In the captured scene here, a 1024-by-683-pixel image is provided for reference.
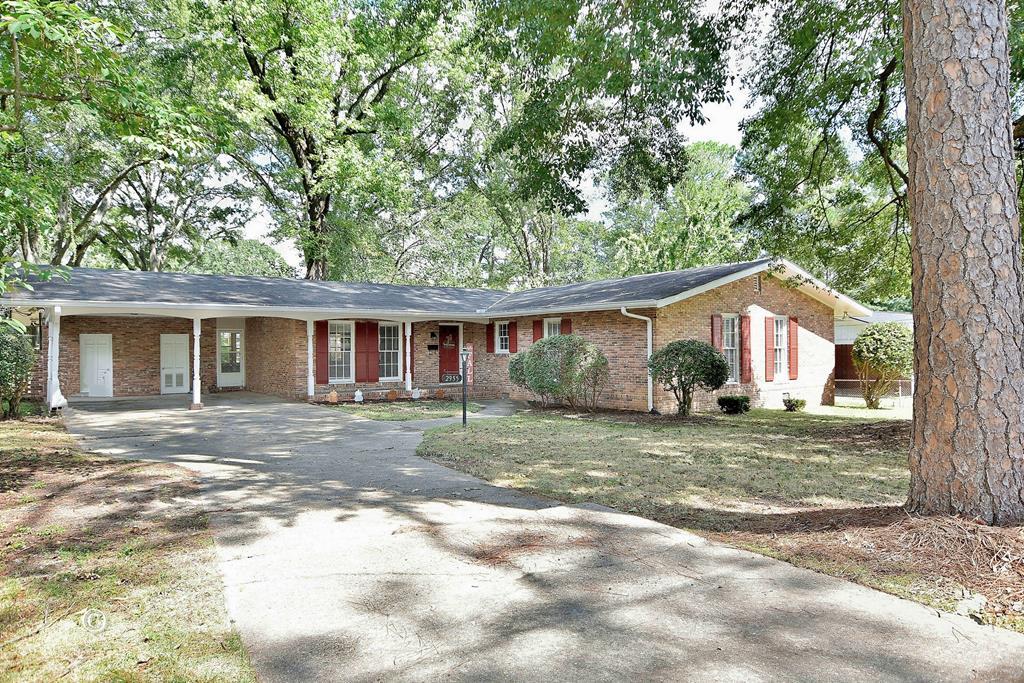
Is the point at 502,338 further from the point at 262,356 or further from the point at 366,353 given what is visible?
the point at 262,356

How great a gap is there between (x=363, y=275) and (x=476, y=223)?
20.6ft

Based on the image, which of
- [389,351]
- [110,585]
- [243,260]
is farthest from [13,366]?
[243,260]

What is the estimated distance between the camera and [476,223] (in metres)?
30.5

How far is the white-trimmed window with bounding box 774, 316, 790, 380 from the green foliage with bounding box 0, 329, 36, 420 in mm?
17334

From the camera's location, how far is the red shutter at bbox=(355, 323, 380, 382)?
17656 millimetres

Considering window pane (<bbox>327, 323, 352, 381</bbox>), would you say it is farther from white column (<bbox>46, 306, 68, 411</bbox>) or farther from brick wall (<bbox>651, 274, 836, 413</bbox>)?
brick wall (<bbox>651, 274, 836, 413</bbox>)

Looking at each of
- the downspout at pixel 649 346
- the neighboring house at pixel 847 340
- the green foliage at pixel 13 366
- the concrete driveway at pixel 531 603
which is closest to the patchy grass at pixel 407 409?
the downspout at pixel 649 346

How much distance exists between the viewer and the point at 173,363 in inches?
732

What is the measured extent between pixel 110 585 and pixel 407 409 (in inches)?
443

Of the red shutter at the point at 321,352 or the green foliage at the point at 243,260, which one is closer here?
the red shutter at the point at 321,352

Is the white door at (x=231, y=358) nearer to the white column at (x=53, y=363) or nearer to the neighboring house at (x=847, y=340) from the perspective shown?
the white column at (x=53, y=363)

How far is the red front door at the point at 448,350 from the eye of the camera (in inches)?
758

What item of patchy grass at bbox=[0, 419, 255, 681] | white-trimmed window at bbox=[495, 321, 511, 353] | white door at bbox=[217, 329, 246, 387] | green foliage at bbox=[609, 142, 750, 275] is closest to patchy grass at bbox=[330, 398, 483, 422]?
white-trimmed window at bbox=[495, 321, 511, 353]

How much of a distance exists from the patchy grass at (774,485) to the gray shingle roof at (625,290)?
2959 mm
